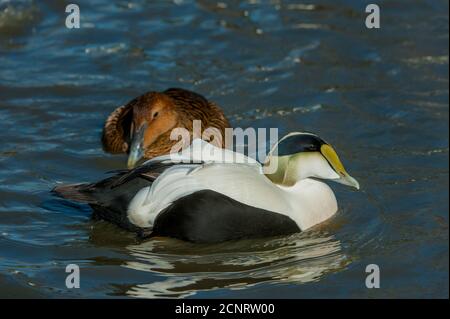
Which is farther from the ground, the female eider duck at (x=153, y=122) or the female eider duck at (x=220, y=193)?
the female eider duck at (x=153, y=122)

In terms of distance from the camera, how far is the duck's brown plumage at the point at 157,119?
30.4ft

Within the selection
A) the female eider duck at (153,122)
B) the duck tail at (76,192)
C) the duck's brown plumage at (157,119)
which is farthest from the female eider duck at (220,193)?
the duck's brown plumage at (157,119)

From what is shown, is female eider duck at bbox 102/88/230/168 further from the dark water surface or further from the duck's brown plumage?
the dark water surface

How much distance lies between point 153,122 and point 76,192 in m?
1.83

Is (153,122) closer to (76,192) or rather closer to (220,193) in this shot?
(76,192)

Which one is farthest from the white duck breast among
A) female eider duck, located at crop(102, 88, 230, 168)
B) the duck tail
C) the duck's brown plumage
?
the duck's brown plumage

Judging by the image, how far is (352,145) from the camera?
31.1ft

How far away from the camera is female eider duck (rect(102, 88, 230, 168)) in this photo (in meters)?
9.23

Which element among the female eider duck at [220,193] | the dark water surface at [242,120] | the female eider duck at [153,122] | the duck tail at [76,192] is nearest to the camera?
the dark water surface at [242,120]

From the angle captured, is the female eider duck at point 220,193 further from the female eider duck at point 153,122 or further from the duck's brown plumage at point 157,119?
the duck's brown plumage at point 157,119

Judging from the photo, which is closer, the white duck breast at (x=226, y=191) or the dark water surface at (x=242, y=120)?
the dark water surface at (x=242, y=120)

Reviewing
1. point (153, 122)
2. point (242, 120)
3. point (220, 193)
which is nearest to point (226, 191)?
point (220, 193)

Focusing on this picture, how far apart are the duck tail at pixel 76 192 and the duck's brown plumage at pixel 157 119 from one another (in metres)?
1.51

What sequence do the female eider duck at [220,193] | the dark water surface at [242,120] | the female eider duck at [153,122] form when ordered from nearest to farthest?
the dark water surface at [242,120]
the female eider duck at [220,193]
the female eider duck at [153,122]
